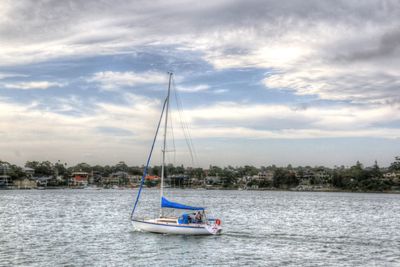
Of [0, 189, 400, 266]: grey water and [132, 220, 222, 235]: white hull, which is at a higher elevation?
[132, 220, 222, 235]: white hull

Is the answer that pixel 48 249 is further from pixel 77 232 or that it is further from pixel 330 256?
pixel 330 256

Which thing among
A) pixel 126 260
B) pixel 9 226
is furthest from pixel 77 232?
pixel 126 260

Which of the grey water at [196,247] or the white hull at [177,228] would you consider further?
the white hull at [177,228]

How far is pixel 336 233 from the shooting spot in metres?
64.1

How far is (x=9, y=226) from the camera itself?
2662 inches

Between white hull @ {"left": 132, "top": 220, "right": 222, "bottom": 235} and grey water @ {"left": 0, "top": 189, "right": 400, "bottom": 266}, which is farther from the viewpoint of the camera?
white hull @ {"left": 132, "top": 220, "right": 222, "bottom": 235}

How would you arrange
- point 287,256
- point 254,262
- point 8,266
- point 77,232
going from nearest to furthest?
point 8,266 < point 254,262 < point 287,256 < point 77,232

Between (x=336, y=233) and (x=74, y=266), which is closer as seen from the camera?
(x=74, y=266)

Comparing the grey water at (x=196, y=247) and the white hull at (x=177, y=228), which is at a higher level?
the white hull at (x=177, y=228)

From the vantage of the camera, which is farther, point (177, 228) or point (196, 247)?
point (177, 228)

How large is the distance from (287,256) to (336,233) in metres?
21.6

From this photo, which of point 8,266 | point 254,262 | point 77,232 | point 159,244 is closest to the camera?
point 8,266

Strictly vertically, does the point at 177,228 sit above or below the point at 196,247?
above

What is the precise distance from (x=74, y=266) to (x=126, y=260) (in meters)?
4.43
